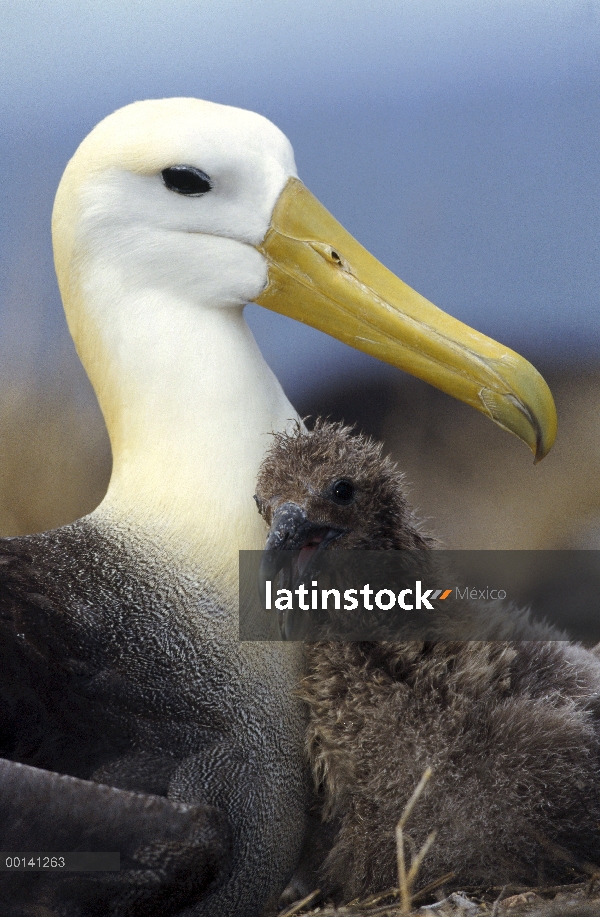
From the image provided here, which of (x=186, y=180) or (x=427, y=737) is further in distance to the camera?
(x=186, y=180)

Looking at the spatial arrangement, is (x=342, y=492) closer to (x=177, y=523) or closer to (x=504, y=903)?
(x=177, y=523)

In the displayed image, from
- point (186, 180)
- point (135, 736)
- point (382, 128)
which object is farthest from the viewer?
point (382, 128)

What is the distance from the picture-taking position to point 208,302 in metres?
1.47

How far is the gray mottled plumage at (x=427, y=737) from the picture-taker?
1212mm

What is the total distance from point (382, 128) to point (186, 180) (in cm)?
67

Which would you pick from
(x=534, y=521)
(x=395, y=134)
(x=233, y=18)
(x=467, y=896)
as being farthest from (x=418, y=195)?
(x=467, y=896)

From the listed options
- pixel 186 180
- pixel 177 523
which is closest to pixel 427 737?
pixel 177 523

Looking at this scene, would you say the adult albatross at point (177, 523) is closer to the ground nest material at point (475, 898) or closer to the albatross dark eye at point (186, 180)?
the albatross dark eye at point (186, 180)

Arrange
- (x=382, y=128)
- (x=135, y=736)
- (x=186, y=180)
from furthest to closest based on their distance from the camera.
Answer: (x=382, y=128) → (x=186, y=180) → (x=135, y=736)

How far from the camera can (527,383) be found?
135cm

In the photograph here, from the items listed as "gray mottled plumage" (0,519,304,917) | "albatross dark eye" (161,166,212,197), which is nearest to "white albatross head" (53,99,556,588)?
"albatross dark eye" (161,166,212,197)

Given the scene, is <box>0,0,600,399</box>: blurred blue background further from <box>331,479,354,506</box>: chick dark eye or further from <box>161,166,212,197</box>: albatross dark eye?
<box>331,479,354,506</box>: chick dark eye

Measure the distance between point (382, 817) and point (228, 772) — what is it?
197mm

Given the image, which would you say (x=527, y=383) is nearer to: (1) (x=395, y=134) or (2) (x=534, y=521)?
(2) (x=534, y=521)
